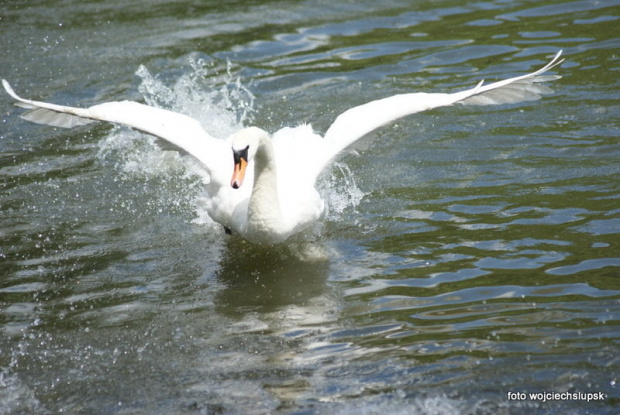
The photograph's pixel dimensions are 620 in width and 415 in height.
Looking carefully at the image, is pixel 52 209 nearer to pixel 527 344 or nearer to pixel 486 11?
pixel 527 344

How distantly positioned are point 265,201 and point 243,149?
0.63 m

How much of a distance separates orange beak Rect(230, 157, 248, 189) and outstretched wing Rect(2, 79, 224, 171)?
1255mm

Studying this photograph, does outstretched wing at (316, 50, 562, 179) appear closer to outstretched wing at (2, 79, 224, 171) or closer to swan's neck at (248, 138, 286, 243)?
swan's neck at (248, 138, 286, 243)

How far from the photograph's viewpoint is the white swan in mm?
6930

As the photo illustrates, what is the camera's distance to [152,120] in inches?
310

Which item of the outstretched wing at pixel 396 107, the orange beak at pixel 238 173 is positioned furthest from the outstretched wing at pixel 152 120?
the orange beak at pixel 238 173

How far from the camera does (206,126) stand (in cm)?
1037

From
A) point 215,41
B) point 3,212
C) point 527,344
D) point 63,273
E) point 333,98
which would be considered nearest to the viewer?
point 527,344

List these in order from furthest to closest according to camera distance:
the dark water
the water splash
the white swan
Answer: the water splash
the white swan
the dark water

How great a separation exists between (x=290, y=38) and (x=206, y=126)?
3.52 m

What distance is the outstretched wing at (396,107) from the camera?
25.1 feet

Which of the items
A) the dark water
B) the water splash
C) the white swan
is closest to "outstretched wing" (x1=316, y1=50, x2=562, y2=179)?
the white swan

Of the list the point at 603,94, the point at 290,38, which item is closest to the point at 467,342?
the point at 603,94

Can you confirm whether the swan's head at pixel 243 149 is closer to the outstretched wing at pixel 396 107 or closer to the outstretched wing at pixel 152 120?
the outstretched wing at pixel 152 120
